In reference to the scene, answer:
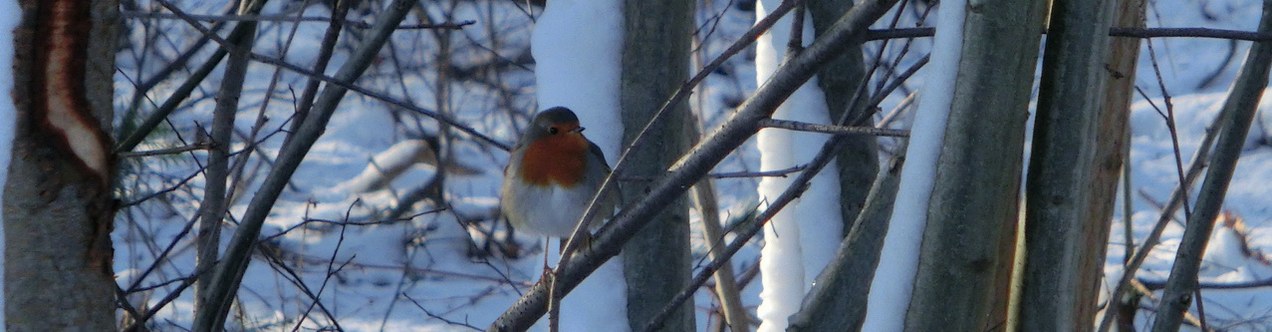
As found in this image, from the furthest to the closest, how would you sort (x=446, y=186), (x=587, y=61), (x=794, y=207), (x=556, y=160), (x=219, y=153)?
(x=446, y=186) → (x=794, y=207) → (x=219, y=153) → (x=556, y=160) → (x=587, y=61)

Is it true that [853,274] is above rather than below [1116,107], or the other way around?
below

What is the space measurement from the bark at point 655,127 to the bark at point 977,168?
0.77 metres

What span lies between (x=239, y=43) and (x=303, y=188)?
14.1ft

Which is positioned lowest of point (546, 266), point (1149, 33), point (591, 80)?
point (1149, 33)

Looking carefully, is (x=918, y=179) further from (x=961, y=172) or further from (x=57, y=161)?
(x=57, y=161)

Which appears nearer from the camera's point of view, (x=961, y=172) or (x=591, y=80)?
(x=961, y=172)

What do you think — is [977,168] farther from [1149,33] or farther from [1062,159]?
[1149,33]

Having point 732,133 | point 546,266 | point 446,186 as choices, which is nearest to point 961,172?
point 732,133

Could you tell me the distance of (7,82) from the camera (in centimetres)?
110

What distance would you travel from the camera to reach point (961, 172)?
1242mm

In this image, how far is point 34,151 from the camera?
1.12 m

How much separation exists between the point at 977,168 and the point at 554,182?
4.12ft

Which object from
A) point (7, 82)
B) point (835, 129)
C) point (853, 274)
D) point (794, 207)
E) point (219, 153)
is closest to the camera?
point (7, 82)

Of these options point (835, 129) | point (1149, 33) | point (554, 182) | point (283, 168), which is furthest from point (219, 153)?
point (1149, 33)
